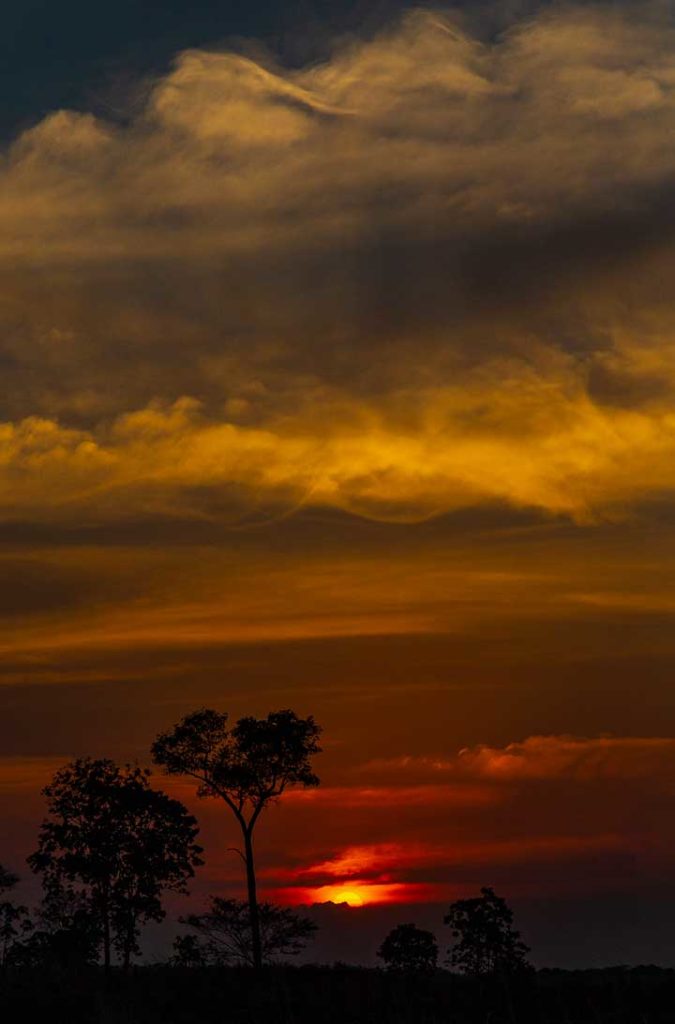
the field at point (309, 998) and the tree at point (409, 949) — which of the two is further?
the tree at point (409, 949)

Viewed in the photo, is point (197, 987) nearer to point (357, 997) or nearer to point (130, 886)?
point (130, 886)

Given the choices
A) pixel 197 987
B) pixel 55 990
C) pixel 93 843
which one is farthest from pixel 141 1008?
pixel 93 843

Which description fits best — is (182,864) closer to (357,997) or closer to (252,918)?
(252,918)

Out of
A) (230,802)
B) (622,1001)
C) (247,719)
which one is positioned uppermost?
(247,719)

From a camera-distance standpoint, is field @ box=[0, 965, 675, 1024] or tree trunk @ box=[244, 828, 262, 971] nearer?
field @ box=[0, 965, 675, 1024]

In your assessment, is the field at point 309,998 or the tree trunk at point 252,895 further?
the tree trunk at point 252,895

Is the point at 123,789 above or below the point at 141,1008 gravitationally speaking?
above

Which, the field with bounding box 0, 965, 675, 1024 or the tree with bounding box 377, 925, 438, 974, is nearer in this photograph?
the field with bounding box 0, 965, 675, 1024

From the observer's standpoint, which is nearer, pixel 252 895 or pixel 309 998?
pixel 309 998

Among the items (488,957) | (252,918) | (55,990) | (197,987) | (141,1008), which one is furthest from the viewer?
(252,918)

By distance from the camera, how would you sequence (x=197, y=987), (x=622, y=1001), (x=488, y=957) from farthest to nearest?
(x=488, y=957)
(x=197, y=987)
(x=622, y=1001)

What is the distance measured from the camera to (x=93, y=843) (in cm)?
7038

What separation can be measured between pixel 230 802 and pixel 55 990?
22626 millimetres

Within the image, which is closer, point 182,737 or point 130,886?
point 130,886
